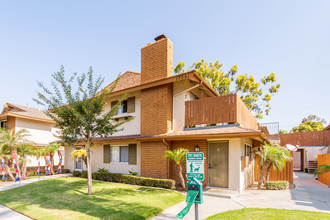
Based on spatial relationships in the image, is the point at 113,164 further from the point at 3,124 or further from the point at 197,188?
the point at 3,124

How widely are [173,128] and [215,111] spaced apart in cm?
287

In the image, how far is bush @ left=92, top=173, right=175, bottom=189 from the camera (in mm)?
10598

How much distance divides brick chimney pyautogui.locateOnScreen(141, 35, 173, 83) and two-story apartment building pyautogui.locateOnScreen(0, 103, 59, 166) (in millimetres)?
15338

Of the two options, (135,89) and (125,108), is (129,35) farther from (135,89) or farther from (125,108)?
(125,108)

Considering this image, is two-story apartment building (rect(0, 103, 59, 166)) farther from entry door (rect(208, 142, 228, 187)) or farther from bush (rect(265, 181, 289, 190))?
bush (rect(265, 181, 289, 190))

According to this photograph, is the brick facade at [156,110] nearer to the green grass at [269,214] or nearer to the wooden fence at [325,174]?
the green grass at [269,214]

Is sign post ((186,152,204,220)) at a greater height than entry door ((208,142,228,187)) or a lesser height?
greater

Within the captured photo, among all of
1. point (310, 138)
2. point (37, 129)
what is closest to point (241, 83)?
point (310, 138)

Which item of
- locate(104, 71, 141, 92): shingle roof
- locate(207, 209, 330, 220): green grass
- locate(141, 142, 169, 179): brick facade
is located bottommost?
locate(207, 209, 330, 220): green grass

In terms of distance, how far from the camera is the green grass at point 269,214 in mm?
5941

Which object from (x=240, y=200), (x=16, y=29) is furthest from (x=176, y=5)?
(x=240, y=200)

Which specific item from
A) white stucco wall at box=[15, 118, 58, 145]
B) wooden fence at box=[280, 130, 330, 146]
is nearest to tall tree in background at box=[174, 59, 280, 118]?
wooden fence at box=[280, 130, 330, 146]

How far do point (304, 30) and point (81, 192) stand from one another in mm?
16531

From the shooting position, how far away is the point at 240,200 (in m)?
8.36
